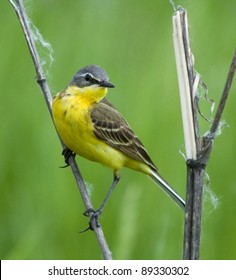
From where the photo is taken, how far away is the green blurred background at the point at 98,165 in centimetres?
478

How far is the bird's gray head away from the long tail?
1.60ft

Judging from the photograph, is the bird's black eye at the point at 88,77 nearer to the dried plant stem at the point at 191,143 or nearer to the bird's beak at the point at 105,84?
the bird's beak at the point at 105,84

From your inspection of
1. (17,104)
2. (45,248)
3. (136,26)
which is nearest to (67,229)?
(45,248)

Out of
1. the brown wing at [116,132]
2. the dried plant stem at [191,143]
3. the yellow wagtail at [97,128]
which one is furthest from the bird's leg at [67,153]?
the dried plant stem at [191,143]

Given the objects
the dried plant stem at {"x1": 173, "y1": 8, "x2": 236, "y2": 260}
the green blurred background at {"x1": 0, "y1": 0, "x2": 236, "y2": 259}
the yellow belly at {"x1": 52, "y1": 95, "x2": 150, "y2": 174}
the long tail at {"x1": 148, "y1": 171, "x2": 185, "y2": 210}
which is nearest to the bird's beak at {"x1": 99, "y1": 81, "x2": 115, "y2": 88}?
the yellow belly at {"x1": 52, "y1": 95, "x2": 150, "y2": 174}

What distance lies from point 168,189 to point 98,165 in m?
0.61

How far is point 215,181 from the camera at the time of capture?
5.07 m

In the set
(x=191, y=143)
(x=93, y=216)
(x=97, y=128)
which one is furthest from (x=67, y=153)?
(x=191, y=143)

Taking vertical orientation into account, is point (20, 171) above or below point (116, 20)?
below

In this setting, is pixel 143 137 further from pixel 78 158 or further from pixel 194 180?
pixel 194 180

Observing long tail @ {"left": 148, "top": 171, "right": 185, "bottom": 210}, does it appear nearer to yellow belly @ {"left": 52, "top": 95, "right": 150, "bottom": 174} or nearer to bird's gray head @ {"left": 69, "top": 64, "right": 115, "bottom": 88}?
yellow belly @ {"left": 52, "top": 95, "right": 150, "bottom": 174}

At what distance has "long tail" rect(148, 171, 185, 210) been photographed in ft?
14.9

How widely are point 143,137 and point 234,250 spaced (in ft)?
2.51

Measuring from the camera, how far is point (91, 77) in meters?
4.75
